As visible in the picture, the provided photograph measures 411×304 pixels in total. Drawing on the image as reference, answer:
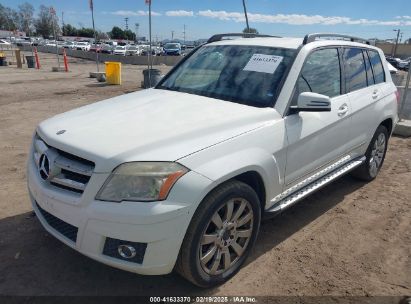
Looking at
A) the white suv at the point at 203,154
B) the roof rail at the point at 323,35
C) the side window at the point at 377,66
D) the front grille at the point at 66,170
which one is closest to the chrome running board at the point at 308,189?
the white suv at the point at 203,154

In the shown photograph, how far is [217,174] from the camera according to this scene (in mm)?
2543

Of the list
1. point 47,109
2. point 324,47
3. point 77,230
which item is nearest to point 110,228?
point 77,230

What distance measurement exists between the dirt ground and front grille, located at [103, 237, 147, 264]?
0.54 metres

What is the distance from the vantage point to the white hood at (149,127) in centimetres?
247

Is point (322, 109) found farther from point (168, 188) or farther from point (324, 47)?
point (168, 188)

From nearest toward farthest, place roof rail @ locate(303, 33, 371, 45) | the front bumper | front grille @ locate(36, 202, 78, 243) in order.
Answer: the front bumper < front grille @ locate(36, 202, 78, 243) < roof rail @ locate(303, 33, 371, 45)

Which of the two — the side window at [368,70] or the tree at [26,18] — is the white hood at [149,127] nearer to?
the side window at [368,70]

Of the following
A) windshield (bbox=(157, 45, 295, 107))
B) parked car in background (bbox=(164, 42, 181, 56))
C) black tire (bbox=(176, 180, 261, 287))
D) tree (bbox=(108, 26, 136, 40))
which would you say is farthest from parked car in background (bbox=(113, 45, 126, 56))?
tree (bbox=(108, 26, 136, 40))

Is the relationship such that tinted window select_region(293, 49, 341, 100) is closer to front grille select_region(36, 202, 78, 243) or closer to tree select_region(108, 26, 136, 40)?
front grille select_region(36, 202, 78, 243)

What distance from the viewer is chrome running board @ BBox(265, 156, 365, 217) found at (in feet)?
10.7

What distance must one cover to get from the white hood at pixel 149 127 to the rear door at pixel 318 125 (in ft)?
1.23

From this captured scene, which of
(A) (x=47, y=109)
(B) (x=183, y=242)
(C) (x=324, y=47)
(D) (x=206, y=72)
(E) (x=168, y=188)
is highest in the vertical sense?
(C) (x=324, y=47)

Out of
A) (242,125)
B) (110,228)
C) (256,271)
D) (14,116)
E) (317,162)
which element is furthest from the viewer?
(14,116)

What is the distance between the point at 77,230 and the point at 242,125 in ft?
4.71
